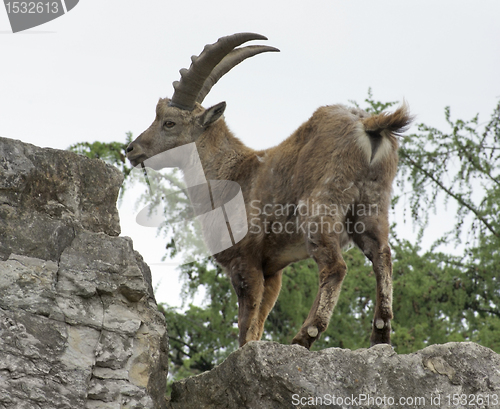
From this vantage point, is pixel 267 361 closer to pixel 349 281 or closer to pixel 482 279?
pixel 349 281

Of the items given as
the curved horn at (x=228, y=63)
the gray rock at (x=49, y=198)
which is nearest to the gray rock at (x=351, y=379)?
the gray rock at (x=49, y=198)

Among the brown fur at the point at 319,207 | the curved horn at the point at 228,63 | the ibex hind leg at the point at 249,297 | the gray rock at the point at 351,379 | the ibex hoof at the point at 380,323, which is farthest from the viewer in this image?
the curved horn at the point at 228,63

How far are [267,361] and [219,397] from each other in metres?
0.49

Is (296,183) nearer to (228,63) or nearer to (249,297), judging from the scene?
(249,297)

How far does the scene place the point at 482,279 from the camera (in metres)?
12.1

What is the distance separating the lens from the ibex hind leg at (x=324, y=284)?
196 inches

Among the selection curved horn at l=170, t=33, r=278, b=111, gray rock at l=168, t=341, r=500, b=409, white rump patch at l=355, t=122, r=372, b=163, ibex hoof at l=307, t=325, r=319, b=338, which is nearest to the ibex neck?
curved horn at l=170, t=33, r=278, b=111

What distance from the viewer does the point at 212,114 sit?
6.98 m

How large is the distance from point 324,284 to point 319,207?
2.18 feet

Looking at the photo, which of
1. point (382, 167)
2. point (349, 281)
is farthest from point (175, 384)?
point (349, 281)

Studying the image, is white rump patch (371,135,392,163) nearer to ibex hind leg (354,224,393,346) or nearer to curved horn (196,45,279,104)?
ibex hind leg (354,224,393,346)

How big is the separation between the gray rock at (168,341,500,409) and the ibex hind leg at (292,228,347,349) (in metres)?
0.45

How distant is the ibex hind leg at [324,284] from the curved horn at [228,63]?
8.47 feet

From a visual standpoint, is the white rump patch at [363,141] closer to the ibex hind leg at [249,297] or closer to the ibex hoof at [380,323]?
the ibex hoof at [380,323]
